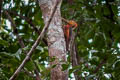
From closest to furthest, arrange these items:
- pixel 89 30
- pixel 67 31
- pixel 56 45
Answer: pixel 56 45 → pixel 67 31 → pixel 89 30

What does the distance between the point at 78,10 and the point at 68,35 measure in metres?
0.43

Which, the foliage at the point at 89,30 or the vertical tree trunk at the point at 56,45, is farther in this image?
the foliage at the point at 89,30

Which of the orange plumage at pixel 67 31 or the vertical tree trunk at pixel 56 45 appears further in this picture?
the orange plumage at pixel 67 31

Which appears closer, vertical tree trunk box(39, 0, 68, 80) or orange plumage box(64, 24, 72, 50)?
vertical tree trunk box(39, 0, 68, 80)

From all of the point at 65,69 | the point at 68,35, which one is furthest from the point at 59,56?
the point at 68,35

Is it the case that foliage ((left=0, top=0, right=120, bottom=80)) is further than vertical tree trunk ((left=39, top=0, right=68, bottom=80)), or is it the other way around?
foliage ((left=0, top=0, right=120, bottom=80))

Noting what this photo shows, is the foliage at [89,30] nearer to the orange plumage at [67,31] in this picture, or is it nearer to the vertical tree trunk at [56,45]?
the orange plumage at [67,31]

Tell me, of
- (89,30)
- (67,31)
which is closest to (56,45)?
(67,31)

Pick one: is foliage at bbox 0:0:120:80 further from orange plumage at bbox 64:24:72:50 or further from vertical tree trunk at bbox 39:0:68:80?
vertical tree trunk at bbox 39:0:68:80

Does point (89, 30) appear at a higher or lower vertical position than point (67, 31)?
lower

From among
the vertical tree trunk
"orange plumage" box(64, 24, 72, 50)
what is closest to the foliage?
"orange plumage" box(64, 24, 72, 50)

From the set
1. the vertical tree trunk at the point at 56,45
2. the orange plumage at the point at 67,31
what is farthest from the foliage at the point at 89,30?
the vertical tree trunk at the point at 56,45

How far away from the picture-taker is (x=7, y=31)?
8.04 ft

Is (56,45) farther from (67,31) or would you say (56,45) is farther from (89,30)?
(89,30)
